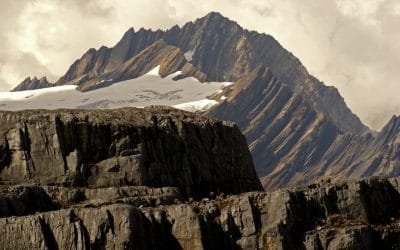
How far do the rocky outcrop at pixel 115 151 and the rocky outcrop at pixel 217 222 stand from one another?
1030 centimetres

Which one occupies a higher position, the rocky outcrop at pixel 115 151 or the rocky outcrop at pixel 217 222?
the rocky outcrop at pixel 115 151

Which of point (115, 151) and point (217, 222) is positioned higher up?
point (115, 151)

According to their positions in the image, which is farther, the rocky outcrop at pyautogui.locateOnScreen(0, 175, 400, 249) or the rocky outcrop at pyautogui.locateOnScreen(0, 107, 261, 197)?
the rocky outcrop at pyautogui.locateOnScreen(0, 107, 261, 197)

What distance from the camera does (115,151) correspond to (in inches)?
6599

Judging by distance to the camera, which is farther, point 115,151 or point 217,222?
point 115,151

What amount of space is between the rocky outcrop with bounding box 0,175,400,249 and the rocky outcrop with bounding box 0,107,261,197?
10296 mm

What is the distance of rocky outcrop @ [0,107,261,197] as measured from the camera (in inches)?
6373

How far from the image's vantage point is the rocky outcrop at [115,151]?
161875 millimetres

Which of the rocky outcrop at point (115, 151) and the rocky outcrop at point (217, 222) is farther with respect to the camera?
the rocky outcrop at point (115, 151)

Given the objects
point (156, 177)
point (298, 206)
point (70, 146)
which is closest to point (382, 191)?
point (298, 206)

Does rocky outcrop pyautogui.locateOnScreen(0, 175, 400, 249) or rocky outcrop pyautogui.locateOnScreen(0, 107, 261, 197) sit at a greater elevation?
rocky outcrop pyautogui.locateOnScreen(0, 107, 261, 197)

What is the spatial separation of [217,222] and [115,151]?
31581mm

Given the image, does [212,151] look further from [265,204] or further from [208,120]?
[265,204]

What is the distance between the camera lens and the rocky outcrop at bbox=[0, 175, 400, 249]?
5128 inches
